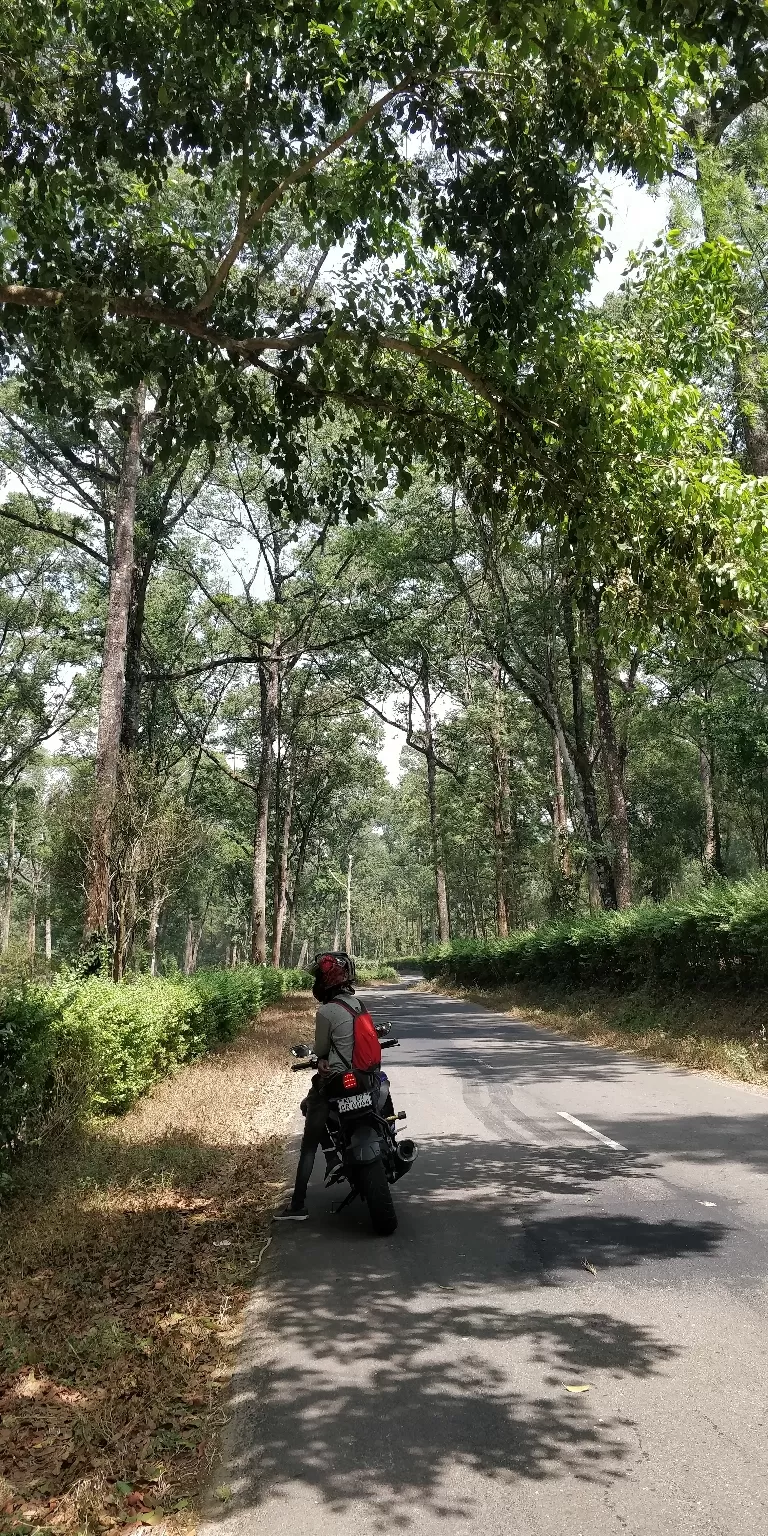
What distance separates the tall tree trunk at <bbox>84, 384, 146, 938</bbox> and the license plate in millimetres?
8557

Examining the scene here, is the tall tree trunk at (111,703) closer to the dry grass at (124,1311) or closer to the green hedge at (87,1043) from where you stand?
the green hedge at (87,1043)

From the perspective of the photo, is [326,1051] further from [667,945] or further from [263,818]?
[263,818]

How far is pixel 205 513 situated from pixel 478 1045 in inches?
716

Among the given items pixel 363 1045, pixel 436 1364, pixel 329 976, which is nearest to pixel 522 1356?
pixel 436 1364

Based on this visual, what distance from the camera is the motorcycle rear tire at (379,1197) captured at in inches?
251

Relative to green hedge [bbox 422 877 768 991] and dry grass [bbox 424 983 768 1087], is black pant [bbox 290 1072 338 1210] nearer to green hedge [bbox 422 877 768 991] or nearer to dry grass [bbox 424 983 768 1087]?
dry grass [bbox 424 983 768 1087]

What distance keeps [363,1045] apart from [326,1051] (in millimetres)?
271

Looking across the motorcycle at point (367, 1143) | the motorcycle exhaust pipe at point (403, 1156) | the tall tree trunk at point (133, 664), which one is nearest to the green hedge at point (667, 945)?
the motorcycle exhaust pipe at point (403, 1156)

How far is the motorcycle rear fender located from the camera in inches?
250

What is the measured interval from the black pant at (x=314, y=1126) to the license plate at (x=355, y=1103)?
6.2 inches

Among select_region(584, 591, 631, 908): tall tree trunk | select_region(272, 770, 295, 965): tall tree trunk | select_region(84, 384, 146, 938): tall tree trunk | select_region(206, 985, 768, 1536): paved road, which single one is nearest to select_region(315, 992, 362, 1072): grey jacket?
select_region(206, 985, 768, 1536): paved road

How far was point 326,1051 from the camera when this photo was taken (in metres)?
6.88

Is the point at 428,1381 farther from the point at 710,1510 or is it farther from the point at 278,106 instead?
the point at 278,106

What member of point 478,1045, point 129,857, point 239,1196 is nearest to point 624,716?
point 478,1045
